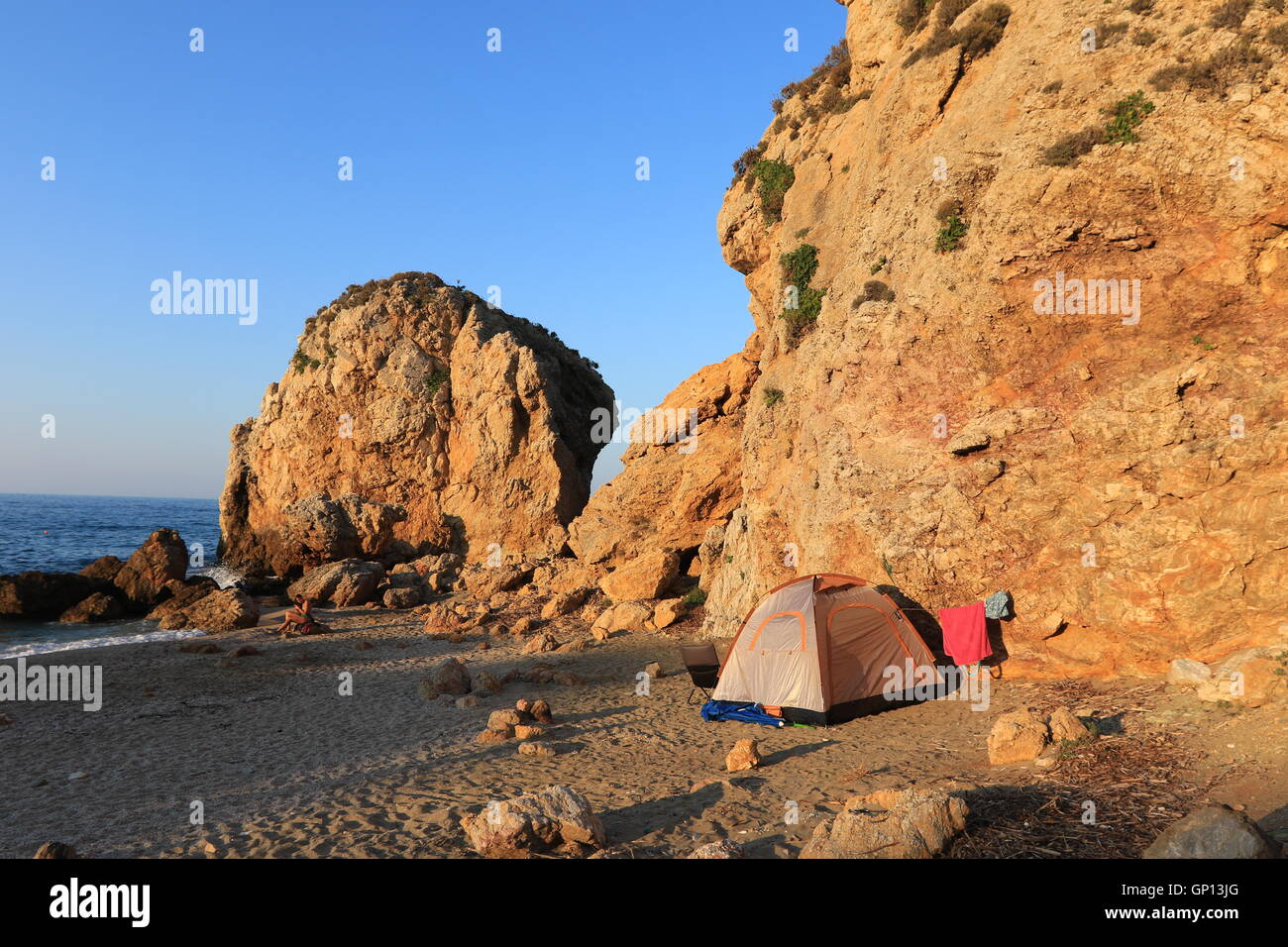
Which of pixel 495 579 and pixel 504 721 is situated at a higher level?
pixel 495 579

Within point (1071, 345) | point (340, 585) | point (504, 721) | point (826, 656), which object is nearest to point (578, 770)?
point (504, 721)

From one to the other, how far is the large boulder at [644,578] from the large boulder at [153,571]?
60.3 feet

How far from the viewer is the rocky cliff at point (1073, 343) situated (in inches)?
446

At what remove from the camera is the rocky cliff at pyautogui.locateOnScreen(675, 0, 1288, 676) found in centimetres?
1133

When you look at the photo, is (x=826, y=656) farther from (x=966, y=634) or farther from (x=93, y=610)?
(x=93, y=610)

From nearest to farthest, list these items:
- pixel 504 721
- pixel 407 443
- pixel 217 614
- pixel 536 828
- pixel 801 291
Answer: pixel 536 828, pixel 504 721, pixel 801 291, pixel 217 614, pixel 407 443

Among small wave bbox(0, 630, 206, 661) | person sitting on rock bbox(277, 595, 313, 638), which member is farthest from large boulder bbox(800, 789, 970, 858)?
small wave bbox(0, 630, 206, 661)

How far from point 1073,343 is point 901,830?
34.6 ft

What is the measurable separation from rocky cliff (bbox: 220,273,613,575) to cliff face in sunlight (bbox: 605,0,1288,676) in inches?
740

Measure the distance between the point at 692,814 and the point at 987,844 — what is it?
319 cm

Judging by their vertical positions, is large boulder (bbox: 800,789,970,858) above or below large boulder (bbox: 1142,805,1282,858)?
below

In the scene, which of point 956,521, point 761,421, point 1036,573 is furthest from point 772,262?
point 1036,573

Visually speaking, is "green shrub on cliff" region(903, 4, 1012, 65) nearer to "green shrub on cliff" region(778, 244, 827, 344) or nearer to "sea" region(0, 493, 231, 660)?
"green shrub on cliff" region(778, 244, 827, 344)

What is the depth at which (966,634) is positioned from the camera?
12578mm
